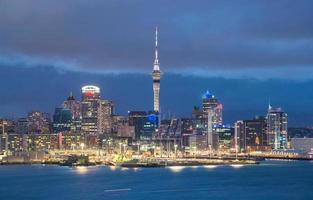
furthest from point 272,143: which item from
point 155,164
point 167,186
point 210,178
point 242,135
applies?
point 167,186

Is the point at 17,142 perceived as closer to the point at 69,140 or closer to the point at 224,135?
the point at 69,140

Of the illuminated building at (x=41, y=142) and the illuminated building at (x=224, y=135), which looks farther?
the illuminated building at (x=224, y=135)

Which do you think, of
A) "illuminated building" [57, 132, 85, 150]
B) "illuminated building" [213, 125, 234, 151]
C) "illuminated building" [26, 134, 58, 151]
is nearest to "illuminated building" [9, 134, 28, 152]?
"illuminated building" [26, 134, 58, 151]

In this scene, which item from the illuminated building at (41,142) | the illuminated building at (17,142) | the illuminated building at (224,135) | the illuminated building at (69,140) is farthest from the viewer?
the illuminated building at (224,135)

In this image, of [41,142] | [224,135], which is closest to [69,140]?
[41,142]

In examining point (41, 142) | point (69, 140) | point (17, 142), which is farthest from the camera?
point (69, 140)

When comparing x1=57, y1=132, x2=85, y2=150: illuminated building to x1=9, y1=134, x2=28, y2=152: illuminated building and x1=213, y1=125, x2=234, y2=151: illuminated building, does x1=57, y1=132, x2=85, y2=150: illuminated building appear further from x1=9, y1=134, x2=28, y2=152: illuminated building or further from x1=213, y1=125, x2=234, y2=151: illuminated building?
x1=213, y1=125, x2=234, y2=151: illuminated building

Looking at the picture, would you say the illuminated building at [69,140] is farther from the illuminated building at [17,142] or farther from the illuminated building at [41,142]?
the illuminated building at [17,142]

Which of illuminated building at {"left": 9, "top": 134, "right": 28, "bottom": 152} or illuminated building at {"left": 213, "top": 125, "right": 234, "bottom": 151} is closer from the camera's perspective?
illuminated building at {"left": 9, "top": 134, "right": 28, "bottom": 152}

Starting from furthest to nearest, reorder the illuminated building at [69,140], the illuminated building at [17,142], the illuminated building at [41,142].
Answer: the illuminated building at [69,140]
the illuminated building at [41,142]
the illuminated building at [17,142]

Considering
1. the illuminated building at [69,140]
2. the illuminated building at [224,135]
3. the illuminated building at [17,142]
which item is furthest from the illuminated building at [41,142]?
the illuminated building at [224,135]

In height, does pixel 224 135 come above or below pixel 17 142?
above
